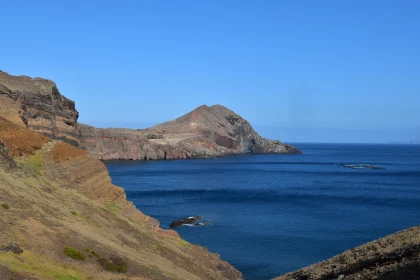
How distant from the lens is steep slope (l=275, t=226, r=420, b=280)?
45.1 feet

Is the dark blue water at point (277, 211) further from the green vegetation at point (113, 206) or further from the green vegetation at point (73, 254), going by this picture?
the green vegetation at point (73, 254)

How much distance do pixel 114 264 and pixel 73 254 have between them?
2.97 meters

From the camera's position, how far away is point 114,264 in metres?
27.7

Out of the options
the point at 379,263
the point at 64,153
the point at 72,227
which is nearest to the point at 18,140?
the point at 64,153

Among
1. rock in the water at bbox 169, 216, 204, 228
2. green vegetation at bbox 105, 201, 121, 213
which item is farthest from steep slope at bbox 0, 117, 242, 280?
rock in the water at bbox 169, 216, 204, 228

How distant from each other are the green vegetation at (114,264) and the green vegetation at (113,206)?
14424mm

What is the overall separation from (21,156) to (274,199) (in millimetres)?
66184

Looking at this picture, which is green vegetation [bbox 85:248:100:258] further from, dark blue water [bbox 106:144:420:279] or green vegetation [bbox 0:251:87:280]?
dark blue water [bbox 106:144:420:279]

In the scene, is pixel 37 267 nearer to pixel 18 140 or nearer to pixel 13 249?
pixel 13 249

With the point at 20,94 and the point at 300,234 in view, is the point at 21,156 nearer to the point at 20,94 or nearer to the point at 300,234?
the point at 20,94

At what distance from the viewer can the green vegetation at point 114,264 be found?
2686cm

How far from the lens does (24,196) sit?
3070 centimetres

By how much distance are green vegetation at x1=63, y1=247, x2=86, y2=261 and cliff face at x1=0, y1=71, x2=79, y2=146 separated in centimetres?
3493

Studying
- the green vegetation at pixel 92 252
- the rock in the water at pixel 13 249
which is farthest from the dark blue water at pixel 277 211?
→ the rock in the water at pixel 13 249
